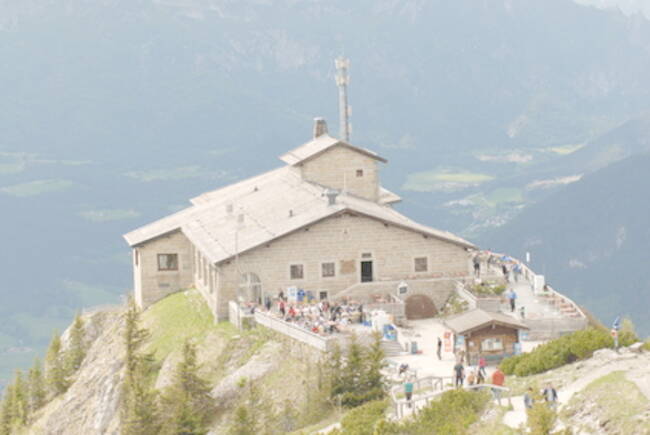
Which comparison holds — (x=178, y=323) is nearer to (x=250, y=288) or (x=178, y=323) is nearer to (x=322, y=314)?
(x=250, y=288)

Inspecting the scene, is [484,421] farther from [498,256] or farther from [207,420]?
[498,256]

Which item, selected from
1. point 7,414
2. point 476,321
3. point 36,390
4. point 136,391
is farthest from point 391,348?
point 7,414

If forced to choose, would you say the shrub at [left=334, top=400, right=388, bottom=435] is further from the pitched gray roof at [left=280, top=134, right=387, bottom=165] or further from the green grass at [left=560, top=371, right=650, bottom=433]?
the pitched gray roof at [left=280, top=134, right=387, bottom=165]

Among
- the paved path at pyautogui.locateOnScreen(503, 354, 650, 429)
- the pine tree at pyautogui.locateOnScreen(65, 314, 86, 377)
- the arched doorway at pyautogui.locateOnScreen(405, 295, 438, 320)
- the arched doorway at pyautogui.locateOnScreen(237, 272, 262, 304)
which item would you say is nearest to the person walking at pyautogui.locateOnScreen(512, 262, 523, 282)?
the arched doorway at pyautogui.locateOnScreen(405, 295, 438, 320)

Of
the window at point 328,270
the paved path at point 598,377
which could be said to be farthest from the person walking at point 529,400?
the window at point 328,270

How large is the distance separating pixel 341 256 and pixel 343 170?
18.4 m

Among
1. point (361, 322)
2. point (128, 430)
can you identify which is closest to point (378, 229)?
point (361, 322)

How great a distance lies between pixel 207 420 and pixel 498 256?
32619 mm

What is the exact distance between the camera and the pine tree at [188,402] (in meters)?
54.5

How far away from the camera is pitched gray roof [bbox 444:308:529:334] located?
57312mm

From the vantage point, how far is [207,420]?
2293 inches

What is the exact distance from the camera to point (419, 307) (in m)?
72.2

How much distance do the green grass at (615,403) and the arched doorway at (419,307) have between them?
2659 centimetres

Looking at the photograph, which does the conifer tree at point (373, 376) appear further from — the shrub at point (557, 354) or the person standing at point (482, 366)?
the shrub at point (557, 354)
